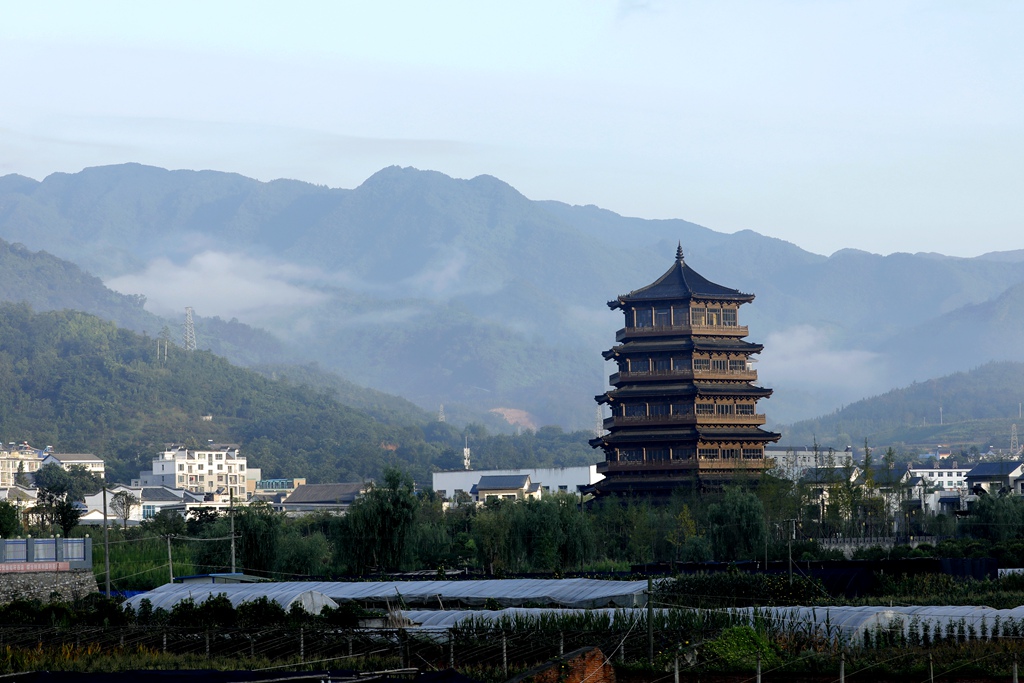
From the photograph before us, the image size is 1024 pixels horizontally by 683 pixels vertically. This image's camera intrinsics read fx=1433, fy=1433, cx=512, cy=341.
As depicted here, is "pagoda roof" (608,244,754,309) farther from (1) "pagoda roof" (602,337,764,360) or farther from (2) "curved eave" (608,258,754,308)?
(1) "pagoda roof" (602,337,764,360)

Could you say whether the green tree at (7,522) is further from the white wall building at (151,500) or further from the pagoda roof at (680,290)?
the white wall building at (151,500)

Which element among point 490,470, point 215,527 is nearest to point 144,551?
point 215,527

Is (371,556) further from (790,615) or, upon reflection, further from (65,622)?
(790,615)

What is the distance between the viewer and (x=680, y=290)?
10388 cm

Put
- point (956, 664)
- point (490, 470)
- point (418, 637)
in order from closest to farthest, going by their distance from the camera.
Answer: point (956, 664), point (418, 637), point (490, 470)

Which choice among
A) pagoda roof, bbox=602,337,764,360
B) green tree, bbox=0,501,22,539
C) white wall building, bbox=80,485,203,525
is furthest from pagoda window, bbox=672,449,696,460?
white wall building, bbox=80,485,203,525

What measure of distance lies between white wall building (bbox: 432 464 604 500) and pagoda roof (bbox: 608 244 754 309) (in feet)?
216

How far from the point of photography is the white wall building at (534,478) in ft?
571

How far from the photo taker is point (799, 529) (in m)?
94.9

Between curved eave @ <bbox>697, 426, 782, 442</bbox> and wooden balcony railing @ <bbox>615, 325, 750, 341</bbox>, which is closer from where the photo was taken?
curved eave @ <bbox>697, 426, 782, 442</bbox>

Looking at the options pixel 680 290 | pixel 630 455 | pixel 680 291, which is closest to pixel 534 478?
pixel 630 455

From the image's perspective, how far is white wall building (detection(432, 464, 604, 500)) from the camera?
6855 inches

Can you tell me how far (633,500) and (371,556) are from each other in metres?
25.3

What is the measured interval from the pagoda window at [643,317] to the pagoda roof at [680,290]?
1017 mm
